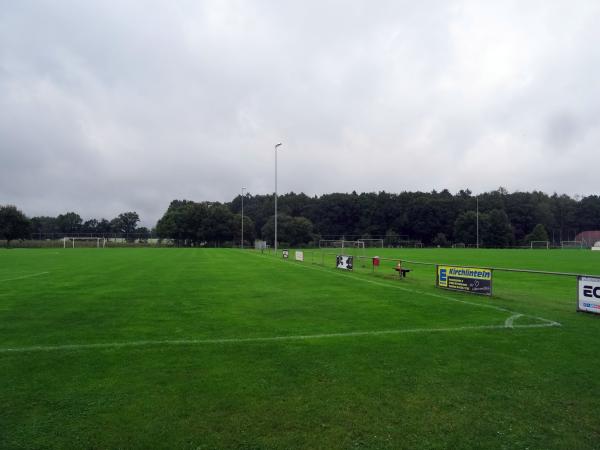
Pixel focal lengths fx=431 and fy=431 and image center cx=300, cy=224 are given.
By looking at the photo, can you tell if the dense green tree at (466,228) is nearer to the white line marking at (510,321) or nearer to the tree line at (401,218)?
the tree line at (401,218)

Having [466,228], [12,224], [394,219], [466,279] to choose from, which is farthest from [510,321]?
[394,219]

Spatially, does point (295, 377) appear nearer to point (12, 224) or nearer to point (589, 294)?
point (589, 294)

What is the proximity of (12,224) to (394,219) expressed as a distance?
93979mm

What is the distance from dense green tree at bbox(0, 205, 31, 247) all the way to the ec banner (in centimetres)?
8907

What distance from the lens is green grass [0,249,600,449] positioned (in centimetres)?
452

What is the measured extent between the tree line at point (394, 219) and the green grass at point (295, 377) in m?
90.7

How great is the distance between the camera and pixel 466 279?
15.5 meters

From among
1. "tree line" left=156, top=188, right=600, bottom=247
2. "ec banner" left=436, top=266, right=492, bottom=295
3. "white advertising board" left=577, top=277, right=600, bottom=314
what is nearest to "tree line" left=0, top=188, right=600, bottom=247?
"tree line" left=156, top=188, right=600, bottom=247

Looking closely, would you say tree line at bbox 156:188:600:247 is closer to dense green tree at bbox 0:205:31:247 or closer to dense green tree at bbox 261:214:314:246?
dense green tree at bbox 261:214:314:246

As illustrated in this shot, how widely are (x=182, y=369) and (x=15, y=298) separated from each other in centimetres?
999

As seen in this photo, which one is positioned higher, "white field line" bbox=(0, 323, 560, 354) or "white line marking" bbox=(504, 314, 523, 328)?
"white line marking" bbox=(504, 314, 523, 328)

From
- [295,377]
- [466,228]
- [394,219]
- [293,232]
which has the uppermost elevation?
[394,219]

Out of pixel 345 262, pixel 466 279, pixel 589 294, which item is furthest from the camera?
pixel 345 262

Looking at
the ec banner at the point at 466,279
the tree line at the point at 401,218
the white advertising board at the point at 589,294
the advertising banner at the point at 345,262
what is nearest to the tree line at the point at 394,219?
the tree line at the point at 401,218
